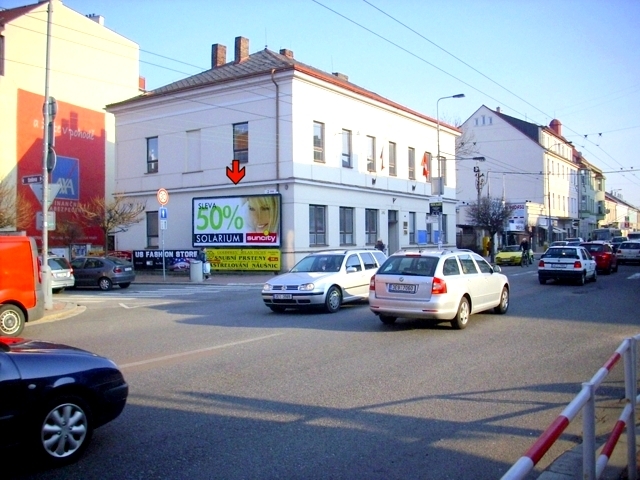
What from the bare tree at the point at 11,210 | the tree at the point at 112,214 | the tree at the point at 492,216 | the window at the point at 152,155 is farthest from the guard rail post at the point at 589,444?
the tree at the point at 492,216

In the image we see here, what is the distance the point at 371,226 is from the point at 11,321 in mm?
27848

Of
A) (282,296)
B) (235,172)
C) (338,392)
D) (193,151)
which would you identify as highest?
(193,151)

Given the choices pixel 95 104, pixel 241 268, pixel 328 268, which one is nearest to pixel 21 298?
pixel 328 268

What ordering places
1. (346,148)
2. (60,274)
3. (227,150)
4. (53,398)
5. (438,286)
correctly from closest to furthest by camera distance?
(53,398), (438,286), (60,274), (227,150), (346,148)

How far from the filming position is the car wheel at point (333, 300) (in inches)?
596

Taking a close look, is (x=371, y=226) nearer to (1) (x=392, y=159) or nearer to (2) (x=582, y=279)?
(1) (x=392, y=159)

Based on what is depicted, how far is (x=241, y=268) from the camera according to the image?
109 feet

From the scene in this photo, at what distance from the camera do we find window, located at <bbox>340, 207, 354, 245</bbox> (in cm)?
3594

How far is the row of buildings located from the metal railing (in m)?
24.5

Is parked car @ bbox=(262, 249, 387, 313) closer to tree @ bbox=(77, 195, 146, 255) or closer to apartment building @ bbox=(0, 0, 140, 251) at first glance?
tree @ bbox=(77, 195, 146, 255)

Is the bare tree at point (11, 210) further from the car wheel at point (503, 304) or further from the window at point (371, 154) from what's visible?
the car wheel at point (503, 304)

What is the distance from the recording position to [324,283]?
49.7ft

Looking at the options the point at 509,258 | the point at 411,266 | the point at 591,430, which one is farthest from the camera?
the point at 509,258

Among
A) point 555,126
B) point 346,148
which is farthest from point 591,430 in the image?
point 555,126
